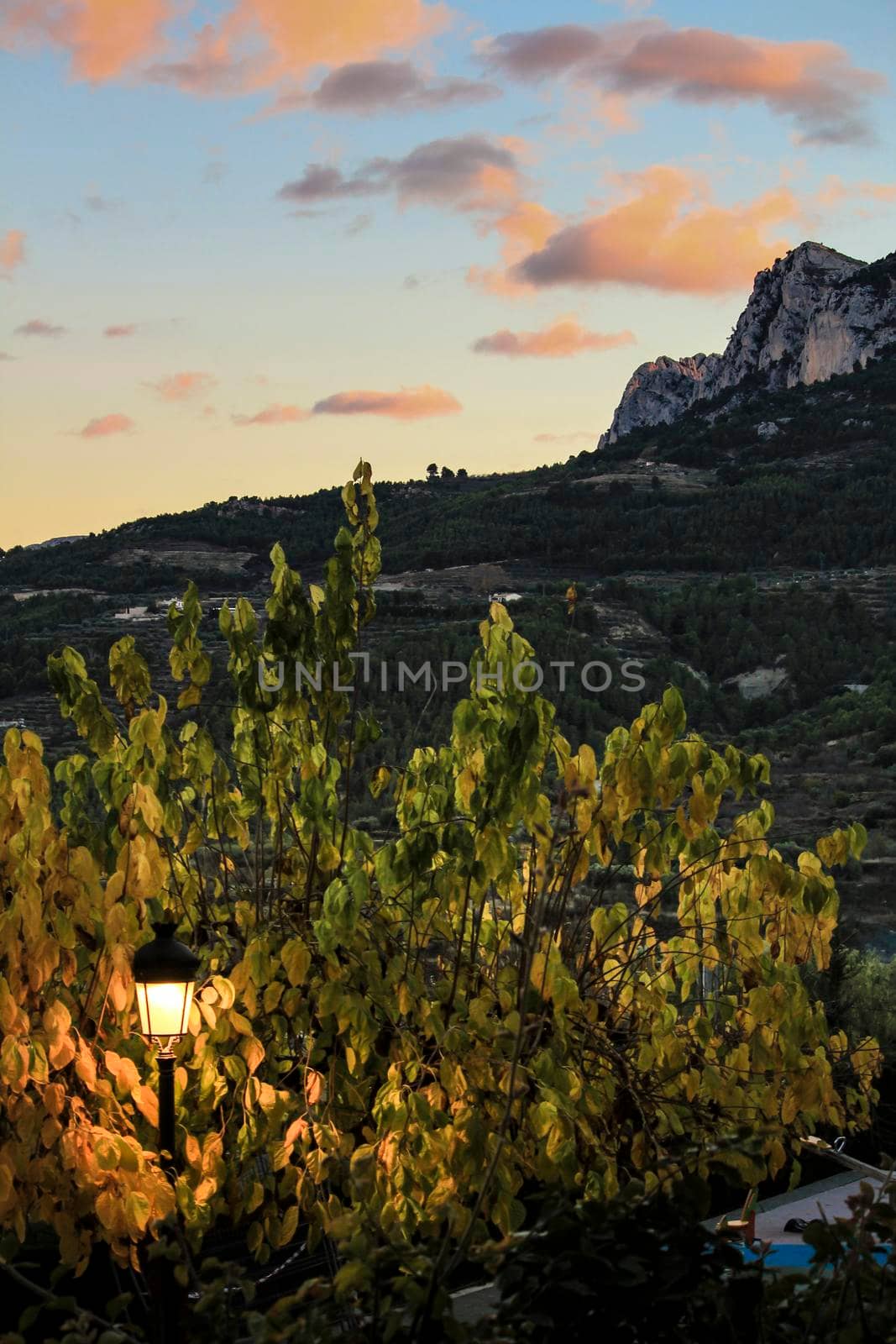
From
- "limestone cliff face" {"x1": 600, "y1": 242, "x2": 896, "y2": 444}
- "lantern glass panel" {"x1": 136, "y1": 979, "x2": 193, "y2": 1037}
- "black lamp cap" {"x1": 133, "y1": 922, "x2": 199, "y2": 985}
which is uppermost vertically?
"limestone cliff face" {"x1": 600, "y1": 242, "x2": 896, "y2": 444}

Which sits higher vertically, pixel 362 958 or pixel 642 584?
pixel 642 584

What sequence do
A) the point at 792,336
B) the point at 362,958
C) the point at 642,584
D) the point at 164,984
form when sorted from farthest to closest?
the point at 792,336
the point at 642,584
the point at 362,958
the point at 164,984

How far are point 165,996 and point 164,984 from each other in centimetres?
4

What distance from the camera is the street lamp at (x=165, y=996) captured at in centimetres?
389

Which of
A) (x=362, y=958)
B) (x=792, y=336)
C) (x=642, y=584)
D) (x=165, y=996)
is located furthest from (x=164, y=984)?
(x=792, y=336)

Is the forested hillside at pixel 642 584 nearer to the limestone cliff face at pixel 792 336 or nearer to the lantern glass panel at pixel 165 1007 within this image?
the limestone cliff face at pixel 792 336

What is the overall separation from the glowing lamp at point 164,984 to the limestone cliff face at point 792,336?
73.7 metres

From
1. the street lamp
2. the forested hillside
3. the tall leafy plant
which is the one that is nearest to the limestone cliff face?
the forested hillside

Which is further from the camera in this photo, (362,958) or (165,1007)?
(362,958)

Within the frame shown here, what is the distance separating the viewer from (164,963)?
12.8 feet

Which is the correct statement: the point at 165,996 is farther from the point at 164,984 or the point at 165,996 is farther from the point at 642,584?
the point at 642,584

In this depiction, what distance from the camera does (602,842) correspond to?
4.34 metres

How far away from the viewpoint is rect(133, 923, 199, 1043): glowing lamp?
3887 mm

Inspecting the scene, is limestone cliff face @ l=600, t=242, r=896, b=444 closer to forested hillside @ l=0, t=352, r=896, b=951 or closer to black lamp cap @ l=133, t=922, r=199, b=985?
forested hillside @ l=0, t=352, r=896, b=951
